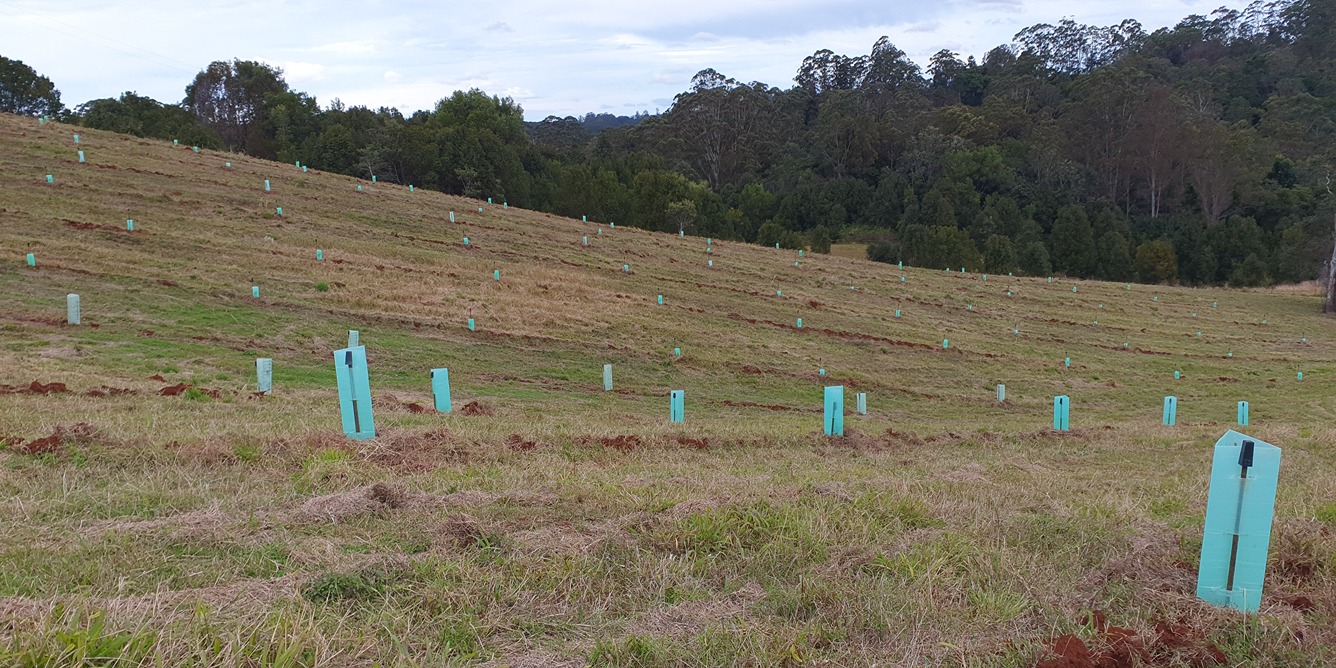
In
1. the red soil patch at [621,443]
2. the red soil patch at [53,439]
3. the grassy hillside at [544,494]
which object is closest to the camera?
the grassy hillside at [544,494]

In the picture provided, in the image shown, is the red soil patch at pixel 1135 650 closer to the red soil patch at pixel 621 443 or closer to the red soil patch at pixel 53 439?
the red soil patch at pixel 621 443

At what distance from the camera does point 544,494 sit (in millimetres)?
6195

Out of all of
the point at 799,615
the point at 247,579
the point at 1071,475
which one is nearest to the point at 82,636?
the point at 247,579

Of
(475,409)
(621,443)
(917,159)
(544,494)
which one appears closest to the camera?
(544,494)

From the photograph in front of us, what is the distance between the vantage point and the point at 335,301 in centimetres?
2525

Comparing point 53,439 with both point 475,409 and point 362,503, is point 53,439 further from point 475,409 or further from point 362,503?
point 475,409

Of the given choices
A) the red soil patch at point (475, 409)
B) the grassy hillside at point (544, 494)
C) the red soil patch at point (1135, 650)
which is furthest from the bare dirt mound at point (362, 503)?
the red soil patch at point (475, 409)

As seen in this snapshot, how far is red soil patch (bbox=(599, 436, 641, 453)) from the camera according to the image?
10453 mm

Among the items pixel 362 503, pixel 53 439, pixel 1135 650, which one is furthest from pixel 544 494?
pixel 53 439

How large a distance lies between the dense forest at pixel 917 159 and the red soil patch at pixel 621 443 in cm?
5813

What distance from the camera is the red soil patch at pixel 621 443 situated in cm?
1045

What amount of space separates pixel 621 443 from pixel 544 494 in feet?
14.6

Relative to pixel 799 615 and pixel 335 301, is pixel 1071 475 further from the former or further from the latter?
pixel 335 301

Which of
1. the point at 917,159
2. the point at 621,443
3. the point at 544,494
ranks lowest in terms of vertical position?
the point at 621,443
